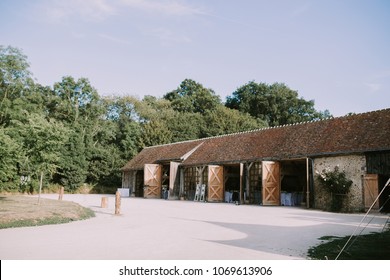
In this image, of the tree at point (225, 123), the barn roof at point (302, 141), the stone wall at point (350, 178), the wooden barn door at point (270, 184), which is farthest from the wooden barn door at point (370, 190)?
the tree at point (225, 123)

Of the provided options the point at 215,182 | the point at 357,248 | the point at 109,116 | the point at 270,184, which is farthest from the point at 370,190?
the point at 109,116

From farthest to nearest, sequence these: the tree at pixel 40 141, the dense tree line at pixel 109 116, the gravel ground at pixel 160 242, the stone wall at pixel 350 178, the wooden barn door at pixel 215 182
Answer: the dense tree line at pixel 109 116 < the wooden barn door at pixel 215 182 < the stone wall at pixel 350 178 < the tree at pixel 40 141 < the gravel ground at pixel 160 242

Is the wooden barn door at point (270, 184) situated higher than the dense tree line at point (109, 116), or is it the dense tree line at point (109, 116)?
the dense tree line at point (109, 116)

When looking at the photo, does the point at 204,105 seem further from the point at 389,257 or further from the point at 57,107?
the point at 389,257

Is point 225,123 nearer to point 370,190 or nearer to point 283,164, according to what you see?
point 283,164

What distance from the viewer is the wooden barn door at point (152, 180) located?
2689 centimetres

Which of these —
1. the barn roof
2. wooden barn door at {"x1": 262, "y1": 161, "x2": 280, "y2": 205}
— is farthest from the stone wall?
wooden barn door at {"x1": 262, "y1": 161, "x2": 280, "y2": 205}

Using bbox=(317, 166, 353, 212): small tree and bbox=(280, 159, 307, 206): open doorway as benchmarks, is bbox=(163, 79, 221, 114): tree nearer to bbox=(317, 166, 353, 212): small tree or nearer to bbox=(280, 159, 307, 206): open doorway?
bbox=(280, 159, 307, 206): open doorway

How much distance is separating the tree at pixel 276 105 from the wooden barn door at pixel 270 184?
31.2 m

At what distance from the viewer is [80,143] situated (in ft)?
114

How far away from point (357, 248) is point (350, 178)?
10.5 metres

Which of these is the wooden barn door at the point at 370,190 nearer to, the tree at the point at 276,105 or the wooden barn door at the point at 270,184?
the wooden barn door at the point at 270,184
